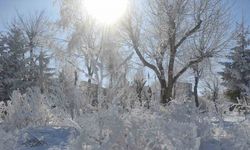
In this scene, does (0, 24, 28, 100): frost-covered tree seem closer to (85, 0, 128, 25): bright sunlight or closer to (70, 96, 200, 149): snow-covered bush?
(85, 0, 128, 25): bright sunlight

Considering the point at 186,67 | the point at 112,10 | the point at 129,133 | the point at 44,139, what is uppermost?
the point at 112,10

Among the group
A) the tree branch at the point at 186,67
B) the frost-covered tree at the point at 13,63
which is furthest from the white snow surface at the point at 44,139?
the frost-covered tree at the point at 13,63

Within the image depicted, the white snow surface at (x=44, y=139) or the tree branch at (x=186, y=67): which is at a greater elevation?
the tree branch at (x=186, y=67)

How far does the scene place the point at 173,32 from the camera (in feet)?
69.6

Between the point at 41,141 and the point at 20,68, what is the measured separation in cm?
2524

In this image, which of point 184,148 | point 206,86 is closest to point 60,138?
point 184,148

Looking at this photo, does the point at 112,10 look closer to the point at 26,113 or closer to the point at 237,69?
the point at 26,113

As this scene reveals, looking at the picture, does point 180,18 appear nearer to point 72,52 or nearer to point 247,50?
point 72,52

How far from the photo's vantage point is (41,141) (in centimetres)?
582

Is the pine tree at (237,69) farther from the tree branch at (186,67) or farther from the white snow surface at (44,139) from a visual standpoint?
the white snow surface at (44,139)

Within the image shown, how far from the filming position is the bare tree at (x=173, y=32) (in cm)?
2130

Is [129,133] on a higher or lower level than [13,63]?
lower

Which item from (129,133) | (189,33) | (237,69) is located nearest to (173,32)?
(189,33)

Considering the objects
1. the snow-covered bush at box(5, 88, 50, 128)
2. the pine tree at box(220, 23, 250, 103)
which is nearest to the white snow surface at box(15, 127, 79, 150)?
the snow-covered bush at box(5, 88, 50, 128)
